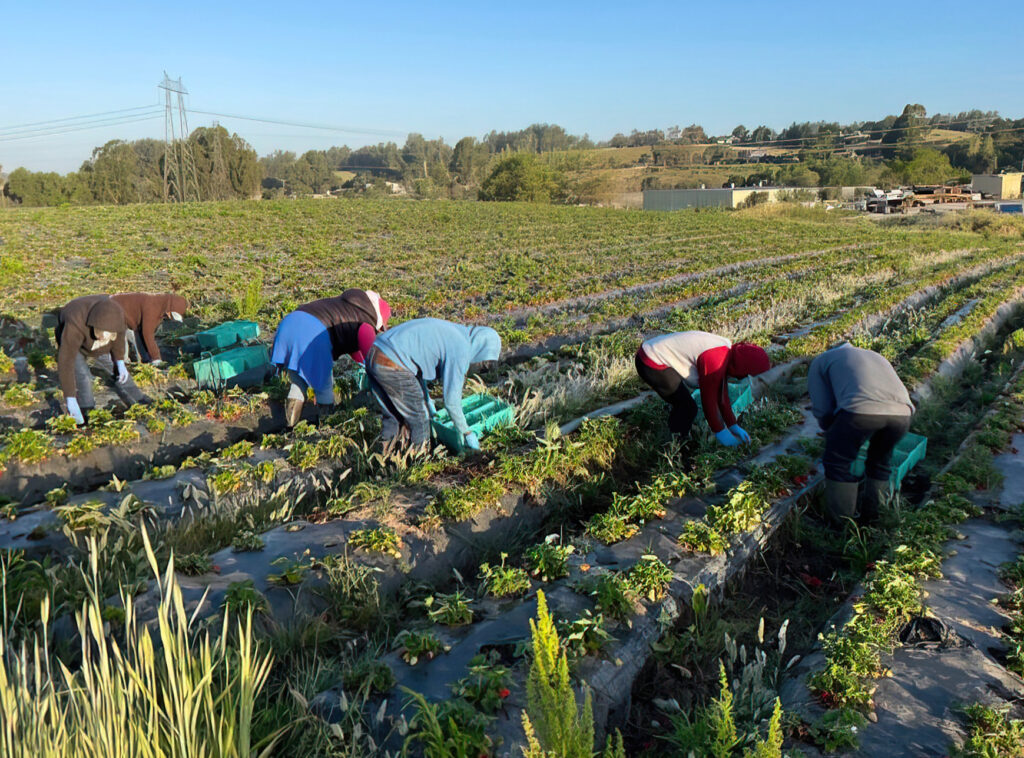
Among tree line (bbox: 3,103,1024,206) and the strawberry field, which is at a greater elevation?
tree line (bbox: 3,103,1024,206)

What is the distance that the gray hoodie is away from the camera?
467cm

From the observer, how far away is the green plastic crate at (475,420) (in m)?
5.99

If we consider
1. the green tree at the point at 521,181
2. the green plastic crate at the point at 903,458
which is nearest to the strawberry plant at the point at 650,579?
the green plastic crate at the point at 903,458

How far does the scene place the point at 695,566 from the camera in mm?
4168

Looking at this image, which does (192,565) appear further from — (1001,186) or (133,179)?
(1001,186)

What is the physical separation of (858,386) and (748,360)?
2.54 ft

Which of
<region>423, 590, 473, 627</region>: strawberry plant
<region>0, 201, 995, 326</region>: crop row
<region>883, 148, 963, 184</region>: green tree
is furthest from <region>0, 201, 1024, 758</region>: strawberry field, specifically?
<region>883, 148, 963, 184</region>: green tree

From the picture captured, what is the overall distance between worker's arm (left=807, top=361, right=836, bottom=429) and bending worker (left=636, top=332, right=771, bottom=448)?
36cm

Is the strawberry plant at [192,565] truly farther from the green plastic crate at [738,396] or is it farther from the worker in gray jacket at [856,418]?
the green plastic crate at [738,396]

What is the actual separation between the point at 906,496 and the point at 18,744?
588 centimetres

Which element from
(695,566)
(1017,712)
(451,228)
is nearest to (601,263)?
(451,228)

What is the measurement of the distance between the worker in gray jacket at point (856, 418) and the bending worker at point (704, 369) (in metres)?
0.48

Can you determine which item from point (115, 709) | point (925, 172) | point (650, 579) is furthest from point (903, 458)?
point (925, 172)

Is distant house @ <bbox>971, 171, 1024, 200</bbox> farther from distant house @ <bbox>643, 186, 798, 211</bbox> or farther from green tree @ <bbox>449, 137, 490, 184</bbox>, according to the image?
green tree @ <bbox>449, 137, 490, 184</bbox>
